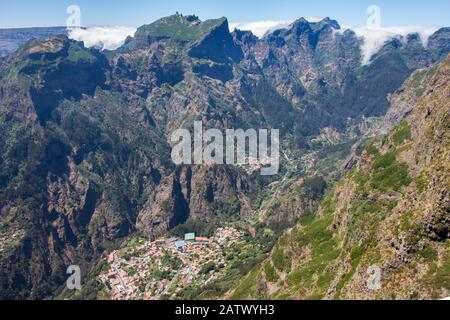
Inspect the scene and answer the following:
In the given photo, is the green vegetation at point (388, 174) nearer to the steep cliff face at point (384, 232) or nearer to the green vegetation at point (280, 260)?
the steep cliff face at point (384, 232)

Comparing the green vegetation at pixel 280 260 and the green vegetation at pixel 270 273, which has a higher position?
the green vegetation at pixel 280 260

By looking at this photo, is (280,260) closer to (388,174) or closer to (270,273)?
(270,273)

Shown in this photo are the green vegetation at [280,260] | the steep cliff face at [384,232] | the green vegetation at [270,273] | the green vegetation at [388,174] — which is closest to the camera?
the steep cliff face at [384,232]

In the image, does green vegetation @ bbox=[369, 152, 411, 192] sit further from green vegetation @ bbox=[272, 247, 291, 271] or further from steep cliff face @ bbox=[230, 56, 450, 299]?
green vegetation @ bbox=[272, 247, 291, 271]

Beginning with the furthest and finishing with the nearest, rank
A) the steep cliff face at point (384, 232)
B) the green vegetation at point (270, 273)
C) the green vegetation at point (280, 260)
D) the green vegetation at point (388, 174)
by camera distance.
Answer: the green vegetation at point (280, 260), the green vegetation at point (270, 273), the green vegetation at point (388, 174), the steep cliff face at point (384, 232)

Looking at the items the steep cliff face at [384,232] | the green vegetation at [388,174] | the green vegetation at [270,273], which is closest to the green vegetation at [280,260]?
the steep cliff face at [384,232]

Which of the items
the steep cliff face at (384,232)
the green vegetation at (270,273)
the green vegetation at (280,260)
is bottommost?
the green vegetation at (270,273)

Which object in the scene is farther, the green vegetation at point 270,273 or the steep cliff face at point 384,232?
the green vegetation at point 270,273
